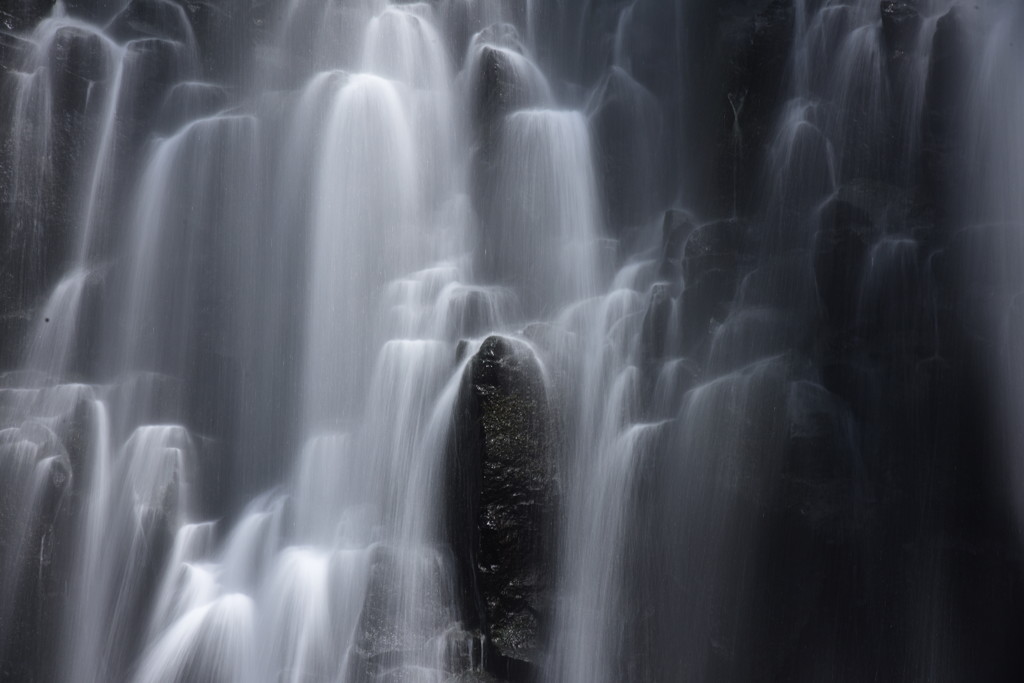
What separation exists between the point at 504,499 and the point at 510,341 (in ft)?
6.13

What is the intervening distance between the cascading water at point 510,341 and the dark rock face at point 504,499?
44 millimetres

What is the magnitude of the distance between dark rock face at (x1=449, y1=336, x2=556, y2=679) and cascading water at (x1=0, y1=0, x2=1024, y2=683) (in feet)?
0.14

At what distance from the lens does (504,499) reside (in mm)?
9039

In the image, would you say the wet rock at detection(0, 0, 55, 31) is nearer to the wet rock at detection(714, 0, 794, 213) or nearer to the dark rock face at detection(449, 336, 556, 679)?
the dark rock face at detection(449, 336, 556, 679)

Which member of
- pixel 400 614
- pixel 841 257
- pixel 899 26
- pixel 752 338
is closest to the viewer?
pixel 400 614

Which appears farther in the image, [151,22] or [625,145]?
[151,22]

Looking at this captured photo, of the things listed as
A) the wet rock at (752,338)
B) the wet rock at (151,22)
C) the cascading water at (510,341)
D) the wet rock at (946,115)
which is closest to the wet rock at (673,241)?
the cascading water at (510,341)

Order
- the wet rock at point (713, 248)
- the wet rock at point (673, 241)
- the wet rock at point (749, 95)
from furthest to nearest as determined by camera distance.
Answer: the wet rock at point (749, 95) → the wet rock at point (673, 241) → the wet rock at point (713, 248)

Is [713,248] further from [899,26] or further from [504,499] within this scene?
[504,499]

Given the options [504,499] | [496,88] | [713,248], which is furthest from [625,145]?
[504,499]

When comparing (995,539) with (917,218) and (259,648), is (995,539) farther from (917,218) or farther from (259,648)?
(259,648)

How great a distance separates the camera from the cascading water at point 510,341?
8.78 metres

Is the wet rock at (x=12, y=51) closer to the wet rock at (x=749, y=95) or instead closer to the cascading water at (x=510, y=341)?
the cascading water at (x=510, y=341)

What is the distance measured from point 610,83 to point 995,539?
995 cm
